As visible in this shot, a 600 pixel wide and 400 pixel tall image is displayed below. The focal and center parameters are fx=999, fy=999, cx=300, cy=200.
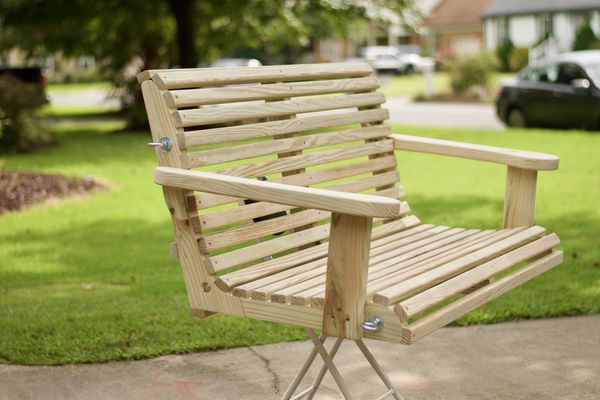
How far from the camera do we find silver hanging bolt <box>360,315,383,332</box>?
120 inches

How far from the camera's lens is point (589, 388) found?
13.5 feet

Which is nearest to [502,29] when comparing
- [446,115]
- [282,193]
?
[446,115]

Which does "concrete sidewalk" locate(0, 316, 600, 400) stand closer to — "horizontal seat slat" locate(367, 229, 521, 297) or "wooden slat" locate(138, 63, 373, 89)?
"horizontal seat slat" locate(367, 229, 521, 297)

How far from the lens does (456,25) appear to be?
6669 cm

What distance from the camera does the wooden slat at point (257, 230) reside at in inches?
141

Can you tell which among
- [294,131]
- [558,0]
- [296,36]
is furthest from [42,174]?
[558,0]

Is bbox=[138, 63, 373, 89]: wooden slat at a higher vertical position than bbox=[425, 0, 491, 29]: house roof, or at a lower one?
lower

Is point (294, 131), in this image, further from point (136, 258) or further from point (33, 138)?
point (33, 138)

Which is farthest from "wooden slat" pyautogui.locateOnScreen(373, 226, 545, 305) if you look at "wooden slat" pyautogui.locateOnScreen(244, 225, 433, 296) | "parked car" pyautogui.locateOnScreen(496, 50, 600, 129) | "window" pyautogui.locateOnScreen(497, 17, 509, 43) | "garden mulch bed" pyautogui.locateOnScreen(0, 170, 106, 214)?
"window" pyautogui.locateOnScreen(497, 17, 509, 43)

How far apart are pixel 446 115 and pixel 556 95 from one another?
18.3 ft

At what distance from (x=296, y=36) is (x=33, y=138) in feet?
29.3

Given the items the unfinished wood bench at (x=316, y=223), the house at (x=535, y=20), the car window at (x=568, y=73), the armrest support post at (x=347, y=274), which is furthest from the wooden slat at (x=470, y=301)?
the house at (x=535, y=20)

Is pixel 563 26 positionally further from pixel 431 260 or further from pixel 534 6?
pixel 431 260

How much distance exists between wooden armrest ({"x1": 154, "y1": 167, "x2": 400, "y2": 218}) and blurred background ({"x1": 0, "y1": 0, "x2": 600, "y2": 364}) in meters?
1.60
